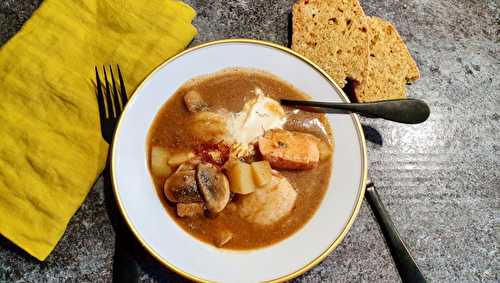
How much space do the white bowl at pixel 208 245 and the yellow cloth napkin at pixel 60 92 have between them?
8.2 inches

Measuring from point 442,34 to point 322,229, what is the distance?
5.62 feet

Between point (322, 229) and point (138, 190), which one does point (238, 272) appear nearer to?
point (322, 229)

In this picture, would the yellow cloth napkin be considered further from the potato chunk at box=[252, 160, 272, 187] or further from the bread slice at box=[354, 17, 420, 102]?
the bread slice at box=[354, 17, 420, 102]

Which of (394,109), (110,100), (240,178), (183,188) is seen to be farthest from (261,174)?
(110,100)

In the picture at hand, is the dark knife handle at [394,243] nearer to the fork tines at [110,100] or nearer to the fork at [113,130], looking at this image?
the fork at [113,130]

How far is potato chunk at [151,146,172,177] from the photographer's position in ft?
8.31

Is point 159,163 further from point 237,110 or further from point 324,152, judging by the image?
point 324,152

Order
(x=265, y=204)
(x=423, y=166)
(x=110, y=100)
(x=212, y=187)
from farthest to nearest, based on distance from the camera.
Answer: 1. (x=423, y=166)
2. (x=110, y=100)
3. (x=265, y=204)
4. (x=212, y=187)

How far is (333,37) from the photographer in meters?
2.91

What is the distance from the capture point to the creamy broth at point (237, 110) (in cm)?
247

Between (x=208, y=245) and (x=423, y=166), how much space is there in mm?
1472

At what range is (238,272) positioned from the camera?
7.79ft

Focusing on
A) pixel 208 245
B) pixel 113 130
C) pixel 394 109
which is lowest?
pixel 208 245

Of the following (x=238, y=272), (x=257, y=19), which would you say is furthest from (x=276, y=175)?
(x=257, y=19)
